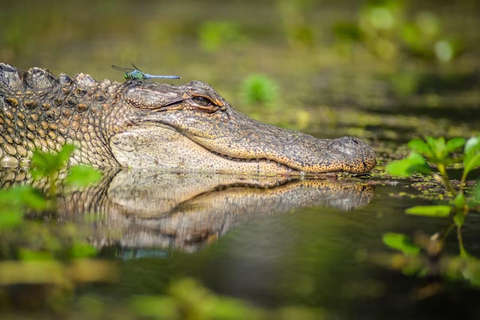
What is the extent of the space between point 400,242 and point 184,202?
4.85ft

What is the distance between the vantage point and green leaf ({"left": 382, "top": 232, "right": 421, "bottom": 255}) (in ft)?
12.4

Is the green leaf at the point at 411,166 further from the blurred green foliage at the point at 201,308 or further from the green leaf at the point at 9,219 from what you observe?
the green leaf at the point at 9,219

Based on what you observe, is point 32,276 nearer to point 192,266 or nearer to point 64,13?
point 192,266

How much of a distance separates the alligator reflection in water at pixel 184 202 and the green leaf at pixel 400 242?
74 cm

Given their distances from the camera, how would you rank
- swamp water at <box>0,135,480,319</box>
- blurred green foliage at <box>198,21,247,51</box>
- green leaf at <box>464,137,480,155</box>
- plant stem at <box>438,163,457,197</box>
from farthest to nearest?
blurred green foliage at <box>198,21,247,51</box>
plant stem at <box>438,163,457,197</box>
green leaf at <box>464,137,480,155</box>
swamp water at <box>0,135,480,319</box>

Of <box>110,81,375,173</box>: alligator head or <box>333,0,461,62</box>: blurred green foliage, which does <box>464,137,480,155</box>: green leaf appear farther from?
<box>333,0,461,62</box>: blurred green foliage

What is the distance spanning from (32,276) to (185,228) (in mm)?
1141

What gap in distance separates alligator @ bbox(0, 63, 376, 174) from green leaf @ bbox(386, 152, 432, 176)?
3.96ft

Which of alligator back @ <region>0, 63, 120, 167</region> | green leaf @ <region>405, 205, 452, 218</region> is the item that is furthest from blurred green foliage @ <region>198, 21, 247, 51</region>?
green leaf @ <region>405, 205, 452, 218</region>

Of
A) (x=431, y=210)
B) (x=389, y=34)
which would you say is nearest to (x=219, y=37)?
(x=389, y=34)

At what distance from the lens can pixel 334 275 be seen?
3422 millimetres

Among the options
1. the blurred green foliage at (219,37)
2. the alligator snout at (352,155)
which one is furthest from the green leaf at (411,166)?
the blurred green foliage at (219,37)

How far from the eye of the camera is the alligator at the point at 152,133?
5.56 m

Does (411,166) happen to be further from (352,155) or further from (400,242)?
(352,155)
